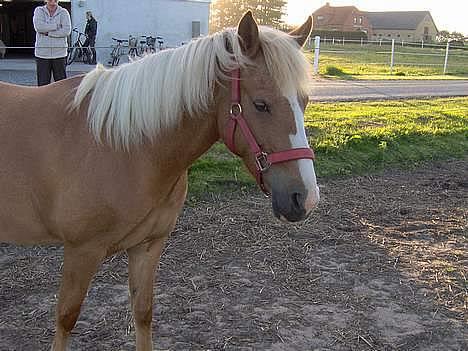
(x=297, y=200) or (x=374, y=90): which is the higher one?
(x=297, y=200)

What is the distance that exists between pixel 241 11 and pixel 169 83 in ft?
111

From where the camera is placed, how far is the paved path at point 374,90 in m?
12.4

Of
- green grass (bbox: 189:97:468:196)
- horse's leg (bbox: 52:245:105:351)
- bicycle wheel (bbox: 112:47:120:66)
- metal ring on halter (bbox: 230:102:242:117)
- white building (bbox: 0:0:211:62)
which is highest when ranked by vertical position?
white building (bbox: 0:0:211:62)

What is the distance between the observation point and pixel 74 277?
2.62 meters

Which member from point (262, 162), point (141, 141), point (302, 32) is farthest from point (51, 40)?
point (262, 162)

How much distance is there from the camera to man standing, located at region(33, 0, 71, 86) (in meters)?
7.26

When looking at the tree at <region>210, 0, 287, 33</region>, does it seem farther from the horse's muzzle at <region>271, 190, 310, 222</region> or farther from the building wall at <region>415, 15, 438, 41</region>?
the building wall at <region>415, 15, 438, 41</region>

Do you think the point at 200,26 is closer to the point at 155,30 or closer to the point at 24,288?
the point at 155,30

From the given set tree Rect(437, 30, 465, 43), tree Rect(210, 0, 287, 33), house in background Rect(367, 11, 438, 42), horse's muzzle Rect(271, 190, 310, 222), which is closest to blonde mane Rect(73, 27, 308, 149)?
horse's muzzle Rect(271, 190, 310, 222)

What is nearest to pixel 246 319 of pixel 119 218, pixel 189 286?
pixel 189 286

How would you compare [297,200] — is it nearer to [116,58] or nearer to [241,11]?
[116,58]

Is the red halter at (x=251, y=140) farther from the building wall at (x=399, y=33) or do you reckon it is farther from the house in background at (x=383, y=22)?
the building wall at (x=399, y=33)

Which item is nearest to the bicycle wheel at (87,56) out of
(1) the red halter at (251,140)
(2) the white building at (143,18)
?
(2) the white building at (143,18)

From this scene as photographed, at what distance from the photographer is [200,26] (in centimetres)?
1986
